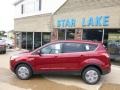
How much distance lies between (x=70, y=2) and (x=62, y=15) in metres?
1.27

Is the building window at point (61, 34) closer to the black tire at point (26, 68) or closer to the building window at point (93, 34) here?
the building window at point (93, 34)

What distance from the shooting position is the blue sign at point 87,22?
14.7 m

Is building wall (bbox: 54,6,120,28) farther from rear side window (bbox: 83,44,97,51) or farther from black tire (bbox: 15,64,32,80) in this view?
black tire (bbox: 15,64,32,80)

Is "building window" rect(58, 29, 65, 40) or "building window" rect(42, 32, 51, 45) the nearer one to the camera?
"building window" rect(58, 29, 65, 40)

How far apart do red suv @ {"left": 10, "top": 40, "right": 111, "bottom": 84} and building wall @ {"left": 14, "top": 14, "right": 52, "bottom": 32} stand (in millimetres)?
10665

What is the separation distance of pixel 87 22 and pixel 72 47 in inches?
279

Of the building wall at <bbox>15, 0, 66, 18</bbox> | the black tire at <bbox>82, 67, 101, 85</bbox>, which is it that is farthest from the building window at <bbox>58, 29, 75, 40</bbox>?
the black tire at <bbox>82, 67, 101, 85</bbox>

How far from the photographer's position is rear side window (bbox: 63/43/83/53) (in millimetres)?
9224

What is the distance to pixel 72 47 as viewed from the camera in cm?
930

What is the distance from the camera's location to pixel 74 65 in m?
9.09

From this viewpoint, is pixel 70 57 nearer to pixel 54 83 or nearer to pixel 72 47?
pixel 72 47

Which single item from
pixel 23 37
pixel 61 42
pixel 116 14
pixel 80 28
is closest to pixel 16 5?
pixel 23 37

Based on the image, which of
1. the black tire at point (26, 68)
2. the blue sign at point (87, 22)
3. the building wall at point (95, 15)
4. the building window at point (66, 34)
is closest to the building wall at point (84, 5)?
the building wall at point (95, 15)

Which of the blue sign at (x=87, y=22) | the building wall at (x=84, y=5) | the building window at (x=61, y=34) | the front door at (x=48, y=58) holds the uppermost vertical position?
the building wall at (x=84, y=5)
